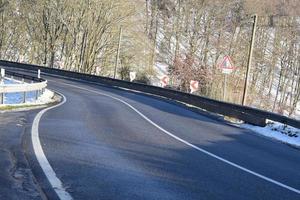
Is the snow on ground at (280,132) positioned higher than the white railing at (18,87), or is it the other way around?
the white railing at (18,87)

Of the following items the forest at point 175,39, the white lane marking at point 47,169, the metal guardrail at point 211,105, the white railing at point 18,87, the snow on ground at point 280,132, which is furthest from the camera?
the forest at point 175,39

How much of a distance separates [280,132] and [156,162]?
10.2m

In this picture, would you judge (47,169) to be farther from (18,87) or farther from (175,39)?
(175,39)

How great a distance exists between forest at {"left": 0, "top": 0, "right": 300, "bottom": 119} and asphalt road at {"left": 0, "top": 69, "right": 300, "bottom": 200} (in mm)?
39133

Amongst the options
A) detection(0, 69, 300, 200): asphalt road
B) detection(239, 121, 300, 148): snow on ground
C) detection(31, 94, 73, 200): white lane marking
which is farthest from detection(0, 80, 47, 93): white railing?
detection(239, 121, 300, 148): snow on ground

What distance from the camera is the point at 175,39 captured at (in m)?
67.5

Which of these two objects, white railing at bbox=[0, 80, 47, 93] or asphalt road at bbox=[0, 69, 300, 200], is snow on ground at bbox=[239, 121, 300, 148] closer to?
asphalt road at bbox=[0, 69, 300, 200]

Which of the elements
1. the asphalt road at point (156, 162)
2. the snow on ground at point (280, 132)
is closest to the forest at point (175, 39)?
the snow on ground at point (280, 132)

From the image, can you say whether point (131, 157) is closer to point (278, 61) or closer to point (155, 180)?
point (155, 180)

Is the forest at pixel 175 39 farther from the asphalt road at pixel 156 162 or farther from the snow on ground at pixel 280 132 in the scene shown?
the asphalt road at pixel 156 162

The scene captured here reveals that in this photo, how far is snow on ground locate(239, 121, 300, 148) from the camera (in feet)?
56.0

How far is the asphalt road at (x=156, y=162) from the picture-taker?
714cm

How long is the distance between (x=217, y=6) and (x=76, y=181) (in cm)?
5557

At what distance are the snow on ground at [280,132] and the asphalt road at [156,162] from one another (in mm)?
1747
